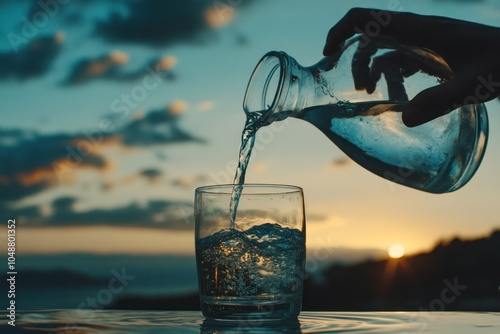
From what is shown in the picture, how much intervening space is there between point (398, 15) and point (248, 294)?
26.0 inches

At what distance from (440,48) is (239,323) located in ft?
2.33

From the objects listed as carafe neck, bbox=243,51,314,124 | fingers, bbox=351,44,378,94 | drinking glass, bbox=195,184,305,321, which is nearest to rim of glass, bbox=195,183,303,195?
drinking glass, bbox=195,184,305,321

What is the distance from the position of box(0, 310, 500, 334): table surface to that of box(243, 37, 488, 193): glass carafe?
31 cm

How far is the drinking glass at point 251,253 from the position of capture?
1.21 m

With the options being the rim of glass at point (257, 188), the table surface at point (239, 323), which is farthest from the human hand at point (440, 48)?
the table surface at point (239, 323)

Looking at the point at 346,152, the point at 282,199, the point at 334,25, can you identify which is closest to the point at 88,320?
the point at 282,199

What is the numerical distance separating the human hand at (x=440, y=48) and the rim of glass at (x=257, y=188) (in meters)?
0.27

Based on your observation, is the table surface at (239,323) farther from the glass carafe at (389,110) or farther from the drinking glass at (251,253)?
the glass carafe at (389,110)

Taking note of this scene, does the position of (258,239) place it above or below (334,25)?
below

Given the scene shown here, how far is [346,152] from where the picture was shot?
154 centimetres

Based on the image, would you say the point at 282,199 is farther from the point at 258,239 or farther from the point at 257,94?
the point at 257,94

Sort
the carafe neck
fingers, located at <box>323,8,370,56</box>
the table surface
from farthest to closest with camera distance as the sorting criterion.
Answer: fingers, located at <box>323,8,370,56</box> < the carafe neck < the table surface

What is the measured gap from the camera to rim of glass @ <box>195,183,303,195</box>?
4.20 ft

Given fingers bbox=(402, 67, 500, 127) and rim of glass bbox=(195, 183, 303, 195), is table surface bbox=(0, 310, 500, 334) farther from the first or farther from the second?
fingers bbox=(402, 67, 500, 127)
